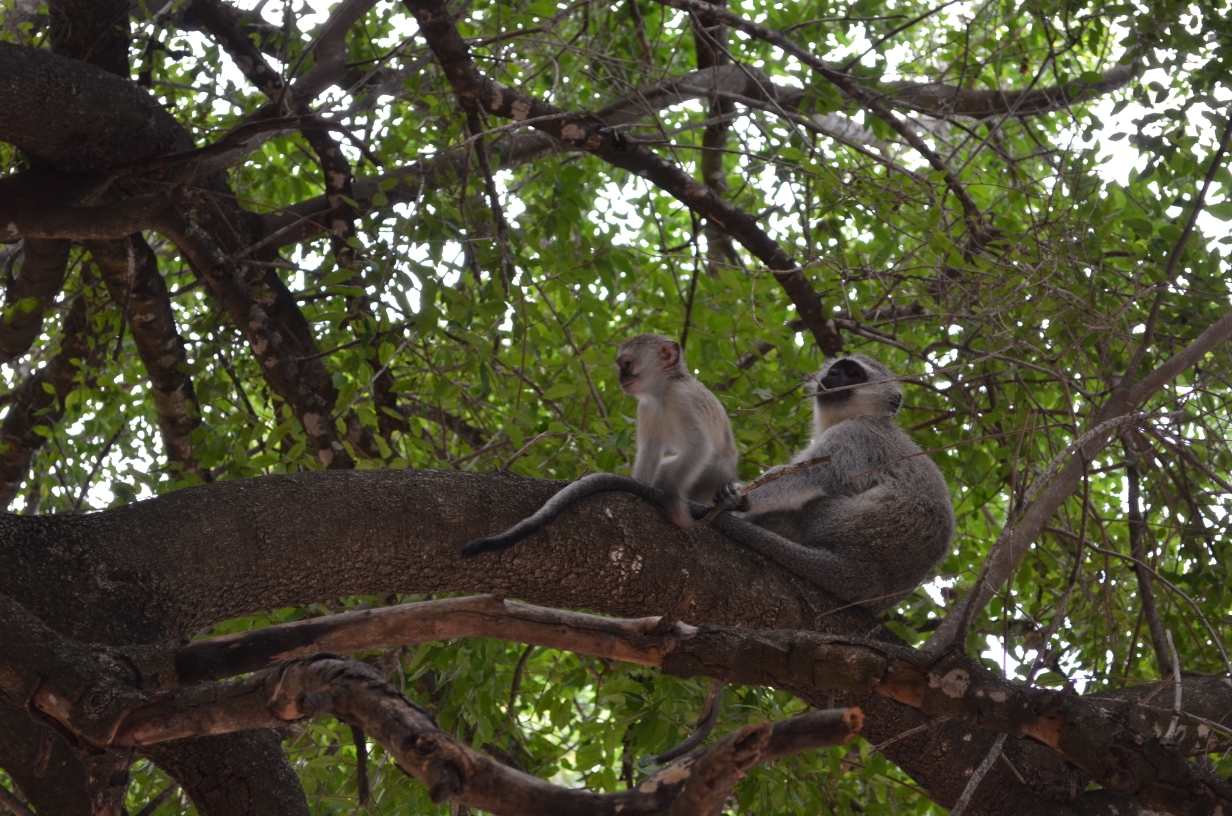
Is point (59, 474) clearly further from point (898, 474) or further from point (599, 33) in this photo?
point (898, 474)

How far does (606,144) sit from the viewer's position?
180 inches

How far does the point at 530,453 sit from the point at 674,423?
1.98ft

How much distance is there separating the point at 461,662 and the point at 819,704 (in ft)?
3.87

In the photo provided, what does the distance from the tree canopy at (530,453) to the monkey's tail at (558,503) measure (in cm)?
6

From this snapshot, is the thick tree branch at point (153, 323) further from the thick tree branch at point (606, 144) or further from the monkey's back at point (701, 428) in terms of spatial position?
the monkey's back at point (701, 428)

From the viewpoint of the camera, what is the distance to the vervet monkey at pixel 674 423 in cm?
423

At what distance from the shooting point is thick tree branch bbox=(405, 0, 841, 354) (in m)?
4.30

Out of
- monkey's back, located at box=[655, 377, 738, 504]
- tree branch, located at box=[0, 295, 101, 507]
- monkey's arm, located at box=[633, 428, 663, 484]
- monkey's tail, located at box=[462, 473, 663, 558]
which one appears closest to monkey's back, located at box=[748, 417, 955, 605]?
monkey's back, located at box=[655, 377, 738, 504]

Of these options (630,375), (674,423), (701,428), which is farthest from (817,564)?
(630,375)

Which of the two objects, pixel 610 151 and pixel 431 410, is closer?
pixel 610 151

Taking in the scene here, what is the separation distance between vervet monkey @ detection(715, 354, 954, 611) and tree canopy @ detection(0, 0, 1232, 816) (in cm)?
20

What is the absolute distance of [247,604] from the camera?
2.86 m

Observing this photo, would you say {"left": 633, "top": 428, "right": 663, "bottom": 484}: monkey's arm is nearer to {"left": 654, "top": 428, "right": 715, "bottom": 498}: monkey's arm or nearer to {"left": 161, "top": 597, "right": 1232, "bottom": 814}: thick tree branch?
{"left": 654, "top": 428, "right": 715, "bottom": 498}: monkey's arm

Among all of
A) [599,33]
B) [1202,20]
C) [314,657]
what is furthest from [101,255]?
[1202,20]
